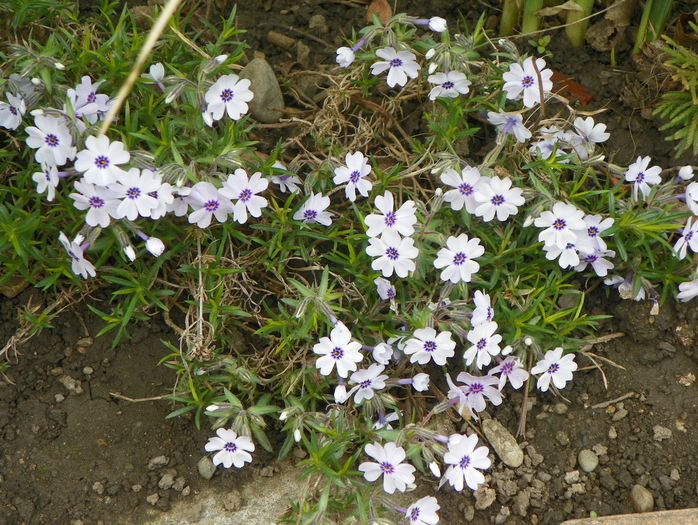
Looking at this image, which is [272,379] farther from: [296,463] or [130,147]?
[130,147]

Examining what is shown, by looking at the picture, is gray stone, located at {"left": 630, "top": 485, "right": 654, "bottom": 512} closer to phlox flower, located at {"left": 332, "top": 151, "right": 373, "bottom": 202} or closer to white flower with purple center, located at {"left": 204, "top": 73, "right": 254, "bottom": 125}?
phlox flower, located at {"left": 332, "top": 151, "right": 373, "bottom": 202}

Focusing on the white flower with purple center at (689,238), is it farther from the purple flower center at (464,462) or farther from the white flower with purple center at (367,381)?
the white flower with purple center at (367,381)

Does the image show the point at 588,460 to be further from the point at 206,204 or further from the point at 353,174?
the point at 206,204

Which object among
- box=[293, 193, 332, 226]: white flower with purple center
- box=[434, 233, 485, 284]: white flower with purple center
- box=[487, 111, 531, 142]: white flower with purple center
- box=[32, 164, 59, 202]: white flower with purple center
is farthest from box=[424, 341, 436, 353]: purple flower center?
box=[32, 164, 59, 202]: white flower with purple center

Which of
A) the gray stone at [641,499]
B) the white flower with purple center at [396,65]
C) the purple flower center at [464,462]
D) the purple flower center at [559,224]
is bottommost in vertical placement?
the gray stone at [641,499]

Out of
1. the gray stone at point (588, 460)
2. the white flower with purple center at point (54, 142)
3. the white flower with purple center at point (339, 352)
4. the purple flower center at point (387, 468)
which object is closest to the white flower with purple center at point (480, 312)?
the white flower with purple center at point (339, 352)

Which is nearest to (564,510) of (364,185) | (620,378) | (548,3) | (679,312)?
(620,378)
